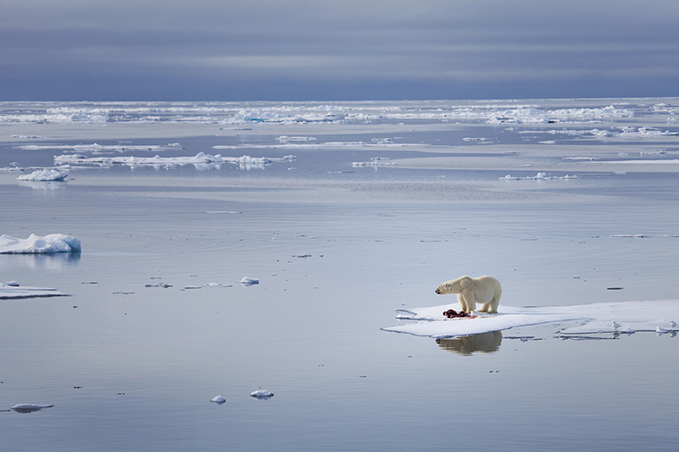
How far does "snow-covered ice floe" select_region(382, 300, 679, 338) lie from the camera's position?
381 inches

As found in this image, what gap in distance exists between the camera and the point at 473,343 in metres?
9.30

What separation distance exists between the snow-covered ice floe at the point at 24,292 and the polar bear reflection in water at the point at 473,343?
16.6 ft

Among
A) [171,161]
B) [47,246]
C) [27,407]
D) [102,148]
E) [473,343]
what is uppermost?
[102,148]

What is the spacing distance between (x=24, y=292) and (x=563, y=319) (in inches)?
255

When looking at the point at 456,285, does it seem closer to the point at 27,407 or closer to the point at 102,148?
the point at 27,407

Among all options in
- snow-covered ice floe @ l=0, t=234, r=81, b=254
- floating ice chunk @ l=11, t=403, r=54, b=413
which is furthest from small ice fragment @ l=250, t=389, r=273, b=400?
snow-covered ice floe @ l=0, t=234, r=81, b=254

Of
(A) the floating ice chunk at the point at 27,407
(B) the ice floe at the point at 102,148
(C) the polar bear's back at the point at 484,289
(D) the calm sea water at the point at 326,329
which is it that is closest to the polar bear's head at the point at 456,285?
(C) the polar bear's back at the point at 484,289

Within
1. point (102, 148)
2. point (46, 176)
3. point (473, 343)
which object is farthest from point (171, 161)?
point (473, 343)

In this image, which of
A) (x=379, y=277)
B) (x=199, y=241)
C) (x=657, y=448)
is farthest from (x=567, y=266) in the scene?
(x=657, y=448)

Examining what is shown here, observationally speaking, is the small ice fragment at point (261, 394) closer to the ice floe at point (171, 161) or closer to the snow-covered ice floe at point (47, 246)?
the snow-covered ice floe at point (47, 246)

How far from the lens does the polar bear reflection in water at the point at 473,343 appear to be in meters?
9.02

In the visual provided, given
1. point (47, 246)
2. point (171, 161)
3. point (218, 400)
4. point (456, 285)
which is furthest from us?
point (171, 161)

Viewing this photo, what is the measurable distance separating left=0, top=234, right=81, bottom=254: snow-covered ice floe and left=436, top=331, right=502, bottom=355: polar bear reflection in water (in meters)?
7.84

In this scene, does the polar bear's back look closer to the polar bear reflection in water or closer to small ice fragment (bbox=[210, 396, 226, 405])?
the polar bear reflection in water
